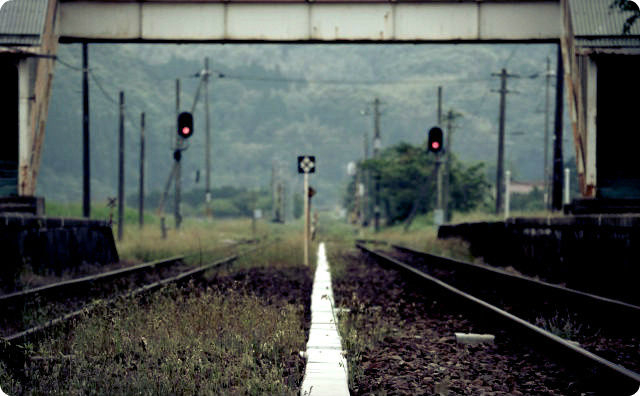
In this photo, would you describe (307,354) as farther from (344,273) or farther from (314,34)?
(314,34)

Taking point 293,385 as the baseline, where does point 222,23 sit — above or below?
above

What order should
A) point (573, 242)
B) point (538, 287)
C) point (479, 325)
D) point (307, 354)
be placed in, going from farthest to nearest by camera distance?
1. point (573, 242)
2. point (538, 287)
3. point (479, 325)
4. point (307, 354)

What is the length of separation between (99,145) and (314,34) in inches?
7082

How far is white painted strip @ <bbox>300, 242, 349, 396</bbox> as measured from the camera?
543 cm

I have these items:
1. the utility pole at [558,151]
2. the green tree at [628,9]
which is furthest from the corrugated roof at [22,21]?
the utility pole at [558,151]

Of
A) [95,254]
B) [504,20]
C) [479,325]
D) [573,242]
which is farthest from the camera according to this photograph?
[504,20]

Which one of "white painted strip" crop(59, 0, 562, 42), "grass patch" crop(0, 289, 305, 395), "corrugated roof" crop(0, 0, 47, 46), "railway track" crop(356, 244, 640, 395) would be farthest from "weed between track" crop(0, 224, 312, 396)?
"corrugated roof" crop(0, 0, 47, 46)

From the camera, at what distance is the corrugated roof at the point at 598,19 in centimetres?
1866

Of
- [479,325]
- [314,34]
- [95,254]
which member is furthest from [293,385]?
[314,34]

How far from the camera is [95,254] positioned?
1811cm

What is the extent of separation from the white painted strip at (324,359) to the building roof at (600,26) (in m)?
12.3

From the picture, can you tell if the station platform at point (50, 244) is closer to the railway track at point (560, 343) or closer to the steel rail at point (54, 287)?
the steel rail at point (54, 287)

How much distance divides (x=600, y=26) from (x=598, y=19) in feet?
0.68

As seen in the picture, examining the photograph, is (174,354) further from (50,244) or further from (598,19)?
(598,19)
